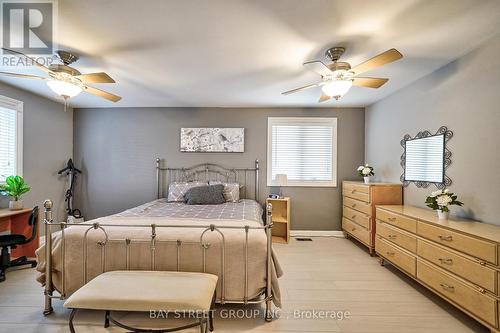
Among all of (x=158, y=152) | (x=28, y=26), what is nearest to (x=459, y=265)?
(x=28, y=26)

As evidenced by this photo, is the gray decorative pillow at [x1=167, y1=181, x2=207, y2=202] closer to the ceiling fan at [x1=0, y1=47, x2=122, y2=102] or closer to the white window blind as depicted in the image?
the ceiling fan at [x1=0, y1=47, x2=122, y2=102]

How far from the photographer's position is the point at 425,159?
300cm

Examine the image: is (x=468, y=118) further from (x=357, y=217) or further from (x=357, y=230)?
(x=357, y=230)

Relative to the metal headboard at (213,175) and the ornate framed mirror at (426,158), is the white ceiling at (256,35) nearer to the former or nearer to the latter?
the ornate framed mirror at (426,158)

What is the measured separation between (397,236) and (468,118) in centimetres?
148

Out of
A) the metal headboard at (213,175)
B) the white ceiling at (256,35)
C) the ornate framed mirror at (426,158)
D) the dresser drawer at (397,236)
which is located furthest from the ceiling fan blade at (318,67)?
the metal headboard at (213,175)

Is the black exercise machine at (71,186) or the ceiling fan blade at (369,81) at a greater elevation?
the ceiling fan blade at (369,81)

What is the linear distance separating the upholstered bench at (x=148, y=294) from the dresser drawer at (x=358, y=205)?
8.80ft

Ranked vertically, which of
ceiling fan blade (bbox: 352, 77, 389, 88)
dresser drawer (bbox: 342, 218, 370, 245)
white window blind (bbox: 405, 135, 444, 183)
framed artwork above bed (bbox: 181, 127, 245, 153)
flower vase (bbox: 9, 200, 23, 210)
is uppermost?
ceiling fan blade (bbox: 352, 77, 389, 88)

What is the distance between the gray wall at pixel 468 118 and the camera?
2.13 metres

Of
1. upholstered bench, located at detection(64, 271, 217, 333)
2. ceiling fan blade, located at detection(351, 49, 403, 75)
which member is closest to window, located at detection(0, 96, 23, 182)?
upholstered bench, located at detection(64, 271, 217, 333)

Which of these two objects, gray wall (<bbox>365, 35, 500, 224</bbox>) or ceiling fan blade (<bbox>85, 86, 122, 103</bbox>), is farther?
ceiling fan blade (<bbox>85, 86, 122, 103</bbox>)

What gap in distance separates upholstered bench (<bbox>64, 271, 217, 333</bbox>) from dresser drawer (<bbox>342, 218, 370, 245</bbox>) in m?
2.73

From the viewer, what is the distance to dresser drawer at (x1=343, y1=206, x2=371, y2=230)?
349cm
